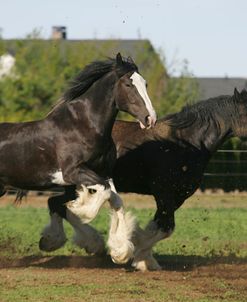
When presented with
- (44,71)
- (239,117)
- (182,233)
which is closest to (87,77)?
(239,117)

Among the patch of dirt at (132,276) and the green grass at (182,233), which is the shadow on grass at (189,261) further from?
the green grass at (182,233)

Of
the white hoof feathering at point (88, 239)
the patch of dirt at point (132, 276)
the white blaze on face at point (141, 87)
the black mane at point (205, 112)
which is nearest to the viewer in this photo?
the patch of dirt at point (132, 276)

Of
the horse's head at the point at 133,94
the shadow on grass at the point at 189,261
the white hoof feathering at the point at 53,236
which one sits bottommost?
the shadow on grass at the point at 189,261

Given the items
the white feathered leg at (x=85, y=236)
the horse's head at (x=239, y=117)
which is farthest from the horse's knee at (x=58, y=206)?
the horse's head at (x=239, y=117)

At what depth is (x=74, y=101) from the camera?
9.18 metres

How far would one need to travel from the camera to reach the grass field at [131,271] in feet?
24.3

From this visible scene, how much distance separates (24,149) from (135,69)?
1.57 metres

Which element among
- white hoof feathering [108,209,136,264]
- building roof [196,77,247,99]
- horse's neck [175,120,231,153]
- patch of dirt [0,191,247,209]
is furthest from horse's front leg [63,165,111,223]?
building roof [196,77,247,99]

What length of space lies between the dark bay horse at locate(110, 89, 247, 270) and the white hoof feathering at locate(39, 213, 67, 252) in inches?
33.9

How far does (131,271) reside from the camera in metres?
9.21

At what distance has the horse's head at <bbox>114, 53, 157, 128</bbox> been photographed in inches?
339

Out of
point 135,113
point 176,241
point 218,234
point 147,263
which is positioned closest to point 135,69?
point 135,113

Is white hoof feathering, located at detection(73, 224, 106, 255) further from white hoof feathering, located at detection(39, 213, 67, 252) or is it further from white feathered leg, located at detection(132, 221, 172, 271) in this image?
white feathered leg, located at detection(132, 221, 172, 271)

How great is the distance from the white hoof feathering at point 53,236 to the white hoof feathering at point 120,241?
1.22m
